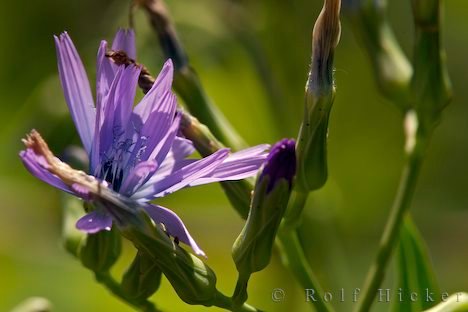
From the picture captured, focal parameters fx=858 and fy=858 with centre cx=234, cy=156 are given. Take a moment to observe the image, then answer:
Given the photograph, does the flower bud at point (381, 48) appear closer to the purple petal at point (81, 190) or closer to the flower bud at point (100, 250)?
the flower bud at point (100, 250)

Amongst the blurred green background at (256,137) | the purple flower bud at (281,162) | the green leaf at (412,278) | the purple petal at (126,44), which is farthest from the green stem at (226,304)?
the blurred green background at (256,137)

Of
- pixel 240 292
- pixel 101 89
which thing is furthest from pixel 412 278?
pixel 101 89

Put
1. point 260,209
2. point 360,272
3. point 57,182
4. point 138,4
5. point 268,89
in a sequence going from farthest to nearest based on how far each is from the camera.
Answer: point 360,272 < point 268,89 < point 138,4 < point 260,209 < point 57,182

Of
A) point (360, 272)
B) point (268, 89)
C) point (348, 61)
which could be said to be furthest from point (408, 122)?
A: point (348, 61)

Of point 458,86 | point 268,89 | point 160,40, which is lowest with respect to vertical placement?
point 160,40

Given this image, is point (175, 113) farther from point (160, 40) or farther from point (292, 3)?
point (292, 3)
